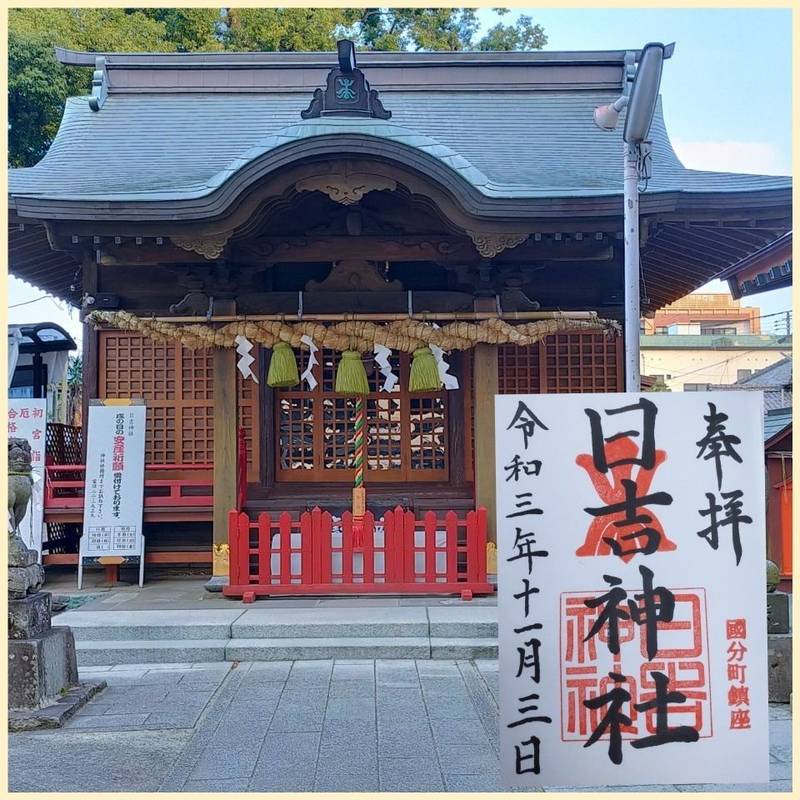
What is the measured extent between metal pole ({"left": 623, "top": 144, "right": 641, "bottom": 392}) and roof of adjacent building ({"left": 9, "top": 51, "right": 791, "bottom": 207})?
7.23 feet

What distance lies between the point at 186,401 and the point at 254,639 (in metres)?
3.51

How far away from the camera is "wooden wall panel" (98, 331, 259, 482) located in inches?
360

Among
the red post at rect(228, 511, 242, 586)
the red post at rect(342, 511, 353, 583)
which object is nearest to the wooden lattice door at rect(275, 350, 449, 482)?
the red post at rect(228, 511, 242, 586)

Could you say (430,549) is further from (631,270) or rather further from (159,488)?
(159,488)

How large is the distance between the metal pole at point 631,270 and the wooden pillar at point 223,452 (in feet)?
13.0

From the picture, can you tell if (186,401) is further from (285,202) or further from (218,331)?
(285,202)

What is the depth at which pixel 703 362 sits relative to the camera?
1612 inches

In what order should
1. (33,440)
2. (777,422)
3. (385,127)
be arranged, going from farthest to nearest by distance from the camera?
(777,422)
(33,440)
(385,127)

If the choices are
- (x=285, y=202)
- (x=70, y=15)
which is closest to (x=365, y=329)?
(x=285, y=202)

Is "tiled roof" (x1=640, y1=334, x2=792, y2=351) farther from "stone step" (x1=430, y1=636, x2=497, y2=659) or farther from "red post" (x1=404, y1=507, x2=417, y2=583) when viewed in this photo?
"stone step" (x1=430, y1=636, x2=497, y2=659)

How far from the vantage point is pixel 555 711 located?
3414 mm

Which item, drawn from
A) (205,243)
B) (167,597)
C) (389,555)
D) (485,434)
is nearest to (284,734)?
(389,555)

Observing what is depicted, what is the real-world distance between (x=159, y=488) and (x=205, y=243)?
3077 millimetres

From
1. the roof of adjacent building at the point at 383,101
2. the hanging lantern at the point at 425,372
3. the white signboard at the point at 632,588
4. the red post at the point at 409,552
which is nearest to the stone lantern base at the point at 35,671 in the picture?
the red post at the point at 409,552
